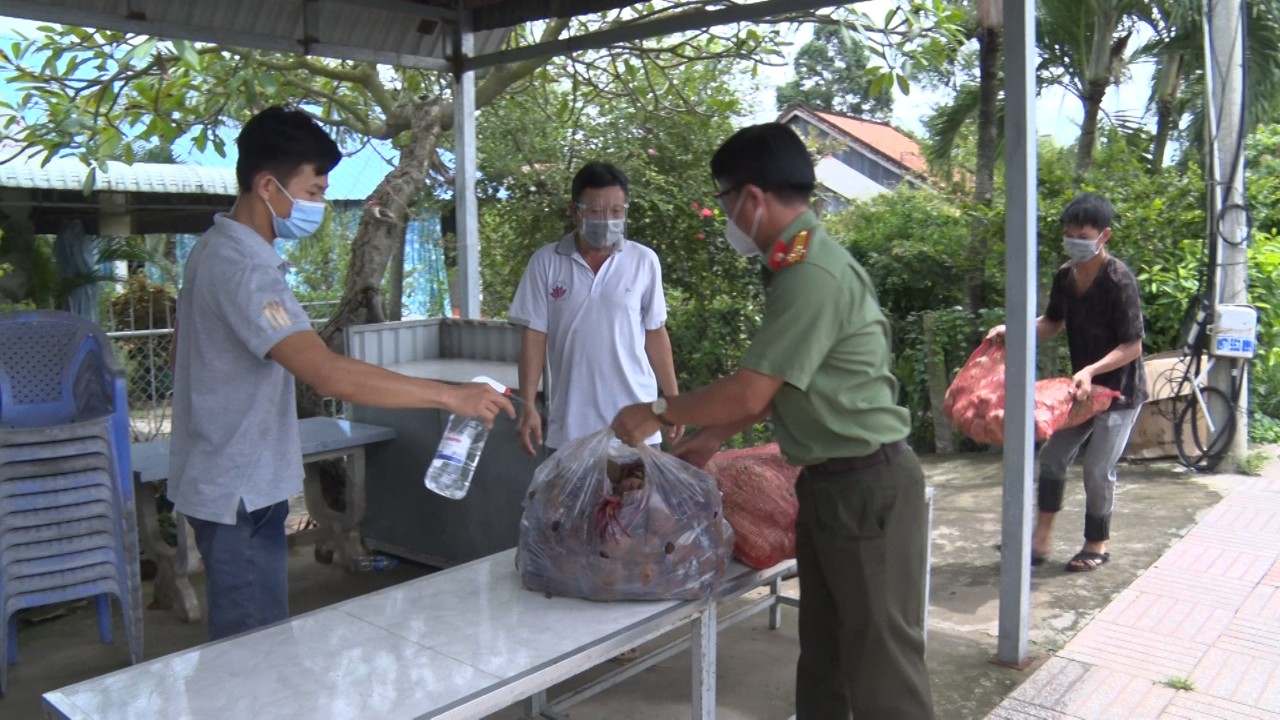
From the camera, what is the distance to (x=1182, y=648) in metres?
3.89

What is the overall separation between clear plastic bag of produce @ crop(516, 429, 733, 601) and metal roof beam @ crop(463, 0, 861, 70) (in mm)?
2406

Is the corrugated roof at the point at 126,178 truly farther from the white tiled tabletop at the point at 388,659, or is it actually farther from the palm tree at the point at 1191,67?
the palm tree at the point at 1191,67

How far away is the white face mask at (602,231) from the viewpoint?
11.3 feet

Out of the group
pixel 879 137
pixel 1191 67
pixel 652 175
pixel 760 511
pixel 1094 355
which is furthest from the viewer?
pixel 879 137

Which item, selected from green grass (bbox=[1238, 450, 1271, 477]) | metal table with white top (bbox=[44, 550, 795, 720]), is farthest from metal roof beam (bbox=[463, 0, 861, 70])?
Answer: green grass (bbox=[1238, 450, 1271, 477])

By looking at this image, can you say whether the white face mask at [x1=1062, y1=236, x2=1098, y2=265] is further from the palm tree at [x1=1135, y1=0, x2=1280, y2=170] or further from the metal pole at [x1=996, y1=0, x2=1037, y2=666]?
the palm tree at [x1=1135, y1=0, x2=1280, y2=170]

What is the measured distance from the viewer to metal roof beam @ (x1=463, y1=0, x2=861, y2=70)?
4.26m

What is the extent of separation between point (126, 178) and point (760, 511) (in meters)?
7.86

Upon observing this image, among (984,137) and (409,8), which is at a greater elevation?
(409,8)

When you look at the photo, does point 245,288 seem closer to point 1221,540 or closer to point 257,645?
point 257,645

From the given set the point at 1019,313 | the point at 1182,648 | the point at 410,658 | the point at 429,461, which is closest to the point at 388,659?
the point at 410,658

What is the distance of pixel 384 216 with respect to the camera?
6617mm

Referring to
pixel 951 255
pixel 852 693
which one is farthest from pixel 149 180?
pixel 852 693

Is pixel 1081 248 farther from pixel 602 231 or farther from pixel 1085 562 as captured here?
pixel 602 231
